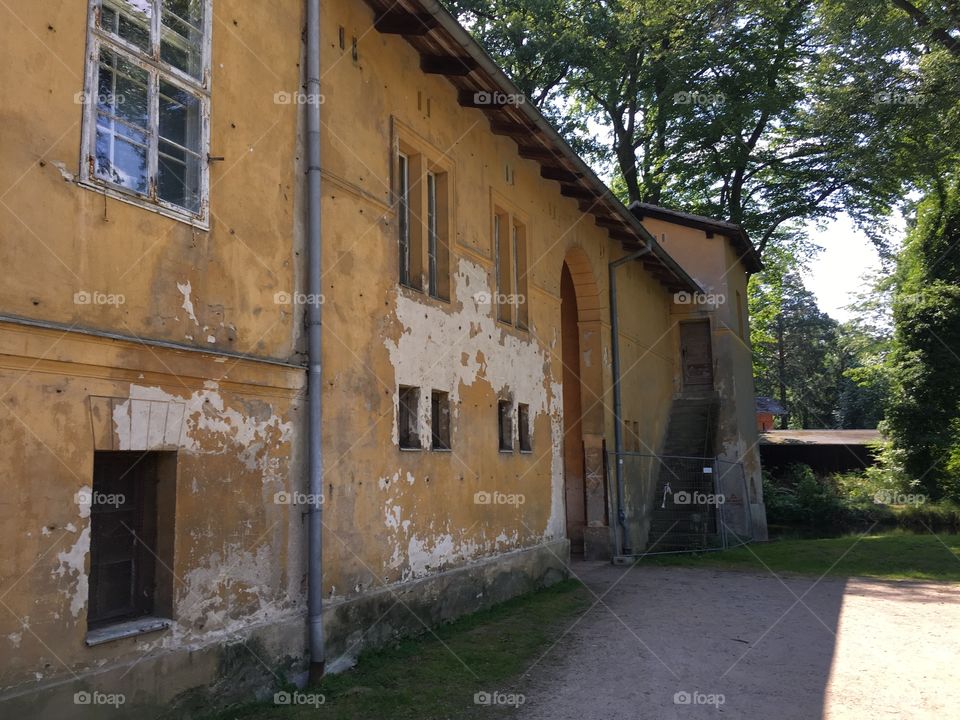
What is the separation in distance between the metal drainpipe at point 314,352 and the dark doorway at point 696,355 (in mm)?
16785

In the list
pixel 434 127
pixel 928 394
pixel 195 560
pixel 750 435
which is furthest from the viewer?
pixel 928 394

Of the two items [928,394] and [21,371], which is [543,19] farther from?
[21,371]

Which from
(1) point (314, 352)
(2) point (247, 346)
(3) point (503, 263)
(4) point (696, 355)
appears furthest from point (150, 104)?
(4) point (696, 355)

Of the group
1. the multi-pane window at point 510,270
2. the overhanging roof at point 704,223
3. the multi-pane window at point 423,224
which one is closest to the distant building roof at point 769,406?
the overhanging roof at point 704,223

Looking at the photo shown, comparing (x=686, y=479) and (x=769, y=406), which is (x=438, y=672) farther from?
(x=769, y=406)

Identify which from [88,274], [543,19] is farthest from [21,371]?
[543,19]

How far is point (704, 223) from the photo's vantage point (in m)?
21.7

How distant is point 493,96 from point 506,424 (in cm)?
445

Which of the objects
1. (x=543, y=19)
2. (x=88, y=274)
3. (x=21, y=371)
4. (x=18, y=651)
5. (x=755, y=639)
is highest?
(x=543, y=19)

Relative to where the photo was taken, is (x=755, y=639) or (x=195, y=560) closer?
(x=195, y=560)

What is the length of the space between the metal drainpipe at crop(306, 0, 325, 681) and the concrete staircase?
1098 cm

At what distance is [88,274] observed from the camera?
5180 mm

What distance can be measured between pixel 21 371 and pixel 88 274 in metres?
0.79

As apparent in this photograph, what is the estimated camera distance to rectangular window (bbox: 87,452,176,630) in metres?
5.46
